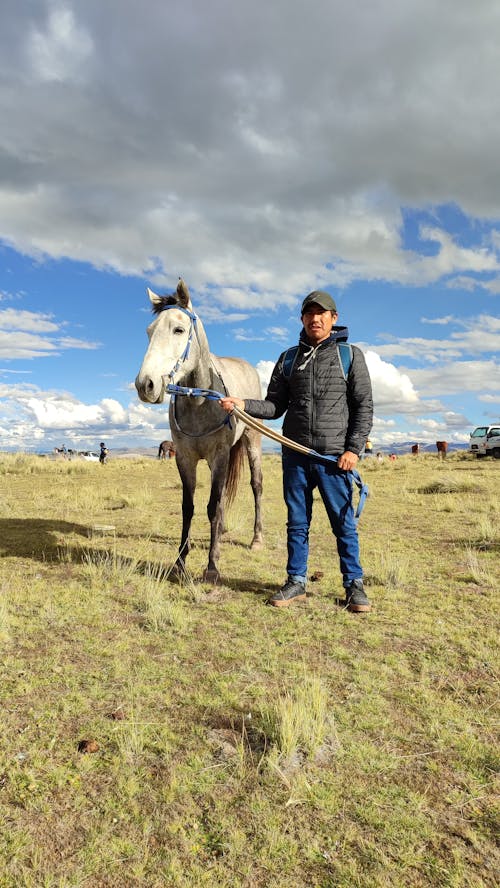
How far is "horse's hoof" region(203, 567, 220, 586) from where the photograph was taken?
204 inches

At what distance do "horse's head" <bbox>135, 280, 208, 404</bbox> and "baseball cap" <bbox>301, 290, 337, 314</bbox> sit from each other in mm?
1193

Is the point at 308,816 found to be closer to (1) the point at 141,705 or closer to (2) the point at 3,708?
(1) the point at 141,705

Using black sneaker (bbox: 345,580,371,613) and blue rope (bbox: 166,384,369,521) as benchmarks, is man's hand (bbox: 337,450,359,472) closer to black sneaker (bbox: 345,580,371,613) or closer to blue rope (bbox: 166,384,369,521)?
blue rope (bbox: 166,384,369,521)

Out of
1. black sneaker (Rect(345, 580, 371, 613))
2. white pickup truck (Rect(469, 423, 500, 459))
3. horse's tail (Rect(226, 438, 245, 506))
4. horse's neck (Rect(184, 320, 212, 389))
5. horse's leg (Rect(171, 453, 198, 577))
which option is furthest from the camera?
white pickup truck (Rect(469, 423, 500, 459))

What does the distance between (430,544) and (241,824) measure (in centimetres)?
582

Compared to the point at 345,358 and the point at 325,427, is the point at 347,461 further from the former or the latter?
the point at 345,358

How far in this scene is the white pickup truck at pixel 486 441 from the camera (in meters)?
34.5

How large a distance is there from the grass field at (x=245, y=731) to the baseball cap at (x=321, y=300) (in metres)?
2.77

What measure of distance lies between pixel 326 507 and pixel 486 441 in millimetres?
34486

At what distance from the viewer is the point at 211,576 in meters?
5.21

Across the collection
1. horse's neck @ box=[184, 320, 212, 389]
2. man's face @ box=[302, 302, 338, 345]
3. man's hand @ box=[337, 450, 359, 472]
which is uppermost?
man's face @ box=[302, 302, 338, 345]

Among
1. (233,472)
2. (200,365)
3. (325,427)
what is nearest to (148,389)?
(200,365)

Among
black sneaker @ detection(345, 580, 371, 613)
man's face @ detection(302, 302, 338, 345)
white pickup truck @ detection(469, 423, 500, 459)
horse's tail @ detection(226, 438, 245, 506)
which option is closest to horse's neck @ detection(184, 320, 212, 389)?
man's face @ detection(302, 302, 338, 345)

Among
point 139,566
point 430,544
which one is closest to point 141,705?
point 139,566
